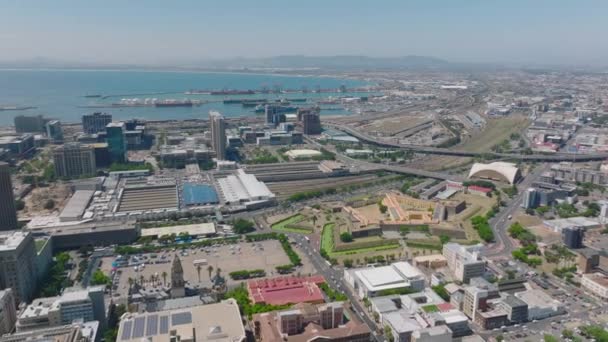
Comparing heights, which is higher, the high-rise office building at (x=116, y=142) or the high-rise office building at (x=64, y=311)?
the high-rise office building at (x=116, y=142)

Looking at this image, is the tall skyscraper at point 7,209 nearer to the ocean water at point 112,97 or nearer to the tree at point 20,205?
the tree at point 20,205

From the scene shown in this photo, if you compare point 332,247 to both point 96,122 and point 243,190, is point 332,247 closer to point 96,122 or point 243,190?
point 243,190

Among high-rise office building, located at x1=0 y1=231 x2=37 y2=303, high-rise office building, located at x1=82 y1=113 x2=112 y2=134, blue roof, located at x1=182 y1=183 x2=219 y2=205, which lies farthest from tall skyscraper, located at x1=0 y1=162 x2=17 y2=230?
high-rise office building, located at x1=82 y1=113 x2=112 y2=134

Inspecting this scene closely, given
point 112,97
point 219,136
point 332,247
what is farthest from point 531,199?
point 112,97

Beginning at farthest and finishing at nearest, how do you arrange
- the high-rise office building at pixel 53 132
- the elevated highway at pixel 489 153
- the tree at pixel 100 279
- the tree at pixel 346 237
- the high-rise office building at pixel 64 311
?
the high-rise office building at pixel 53 132
the elevated highway at pixel 489 153
the tree at pixel 346 237
the tree at pixel 100 279
the high-rise office building at pixel 64 311

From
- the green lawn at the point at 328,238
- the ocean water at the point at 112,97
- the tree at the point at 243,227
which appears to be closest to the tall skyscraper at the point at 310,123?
the ocean water at the point at 112,97

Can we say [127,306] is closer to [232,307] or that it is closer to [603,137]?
[232,307]
